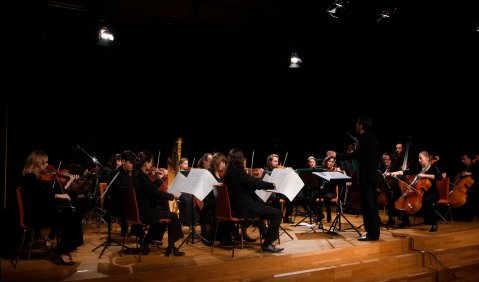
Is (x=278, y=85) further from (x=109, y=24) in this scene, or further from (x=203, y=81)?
(x=109, y=24)

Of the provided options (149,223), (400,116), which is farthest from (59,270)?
(400,116)

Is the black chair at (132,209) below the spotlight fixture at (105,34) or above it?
below

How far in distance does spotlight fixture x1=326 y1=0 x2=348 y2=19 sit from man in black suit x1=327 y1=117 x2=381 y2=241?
1.99 metres

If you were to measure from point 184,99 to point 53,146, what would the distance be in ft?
9.23

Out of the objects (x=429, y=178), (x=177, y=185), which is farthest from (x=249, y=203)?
(x=429, y=178)

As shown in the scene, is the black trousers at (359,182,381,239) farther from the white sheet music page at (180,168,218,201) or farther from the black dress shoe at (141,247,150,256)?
the black dress shoe at (141,247,150,256)

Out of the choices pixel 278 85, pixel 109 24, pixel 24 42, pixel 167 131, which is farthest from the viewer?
pixel 278 85

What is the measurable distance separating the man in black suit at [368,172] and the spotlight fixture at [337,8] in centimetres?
199

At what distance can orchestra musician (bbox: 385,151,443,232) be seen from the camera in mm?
5797

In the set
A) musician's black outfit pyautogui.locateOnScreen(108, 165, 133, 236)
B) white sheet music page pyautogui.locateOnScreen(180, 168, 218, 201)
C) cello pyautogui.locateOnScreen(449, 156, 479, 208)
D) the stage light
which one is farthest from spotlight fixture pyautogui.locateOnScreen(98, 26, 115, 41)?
cello pyautogui.locateOnScreen(449, 156, 479, 208)

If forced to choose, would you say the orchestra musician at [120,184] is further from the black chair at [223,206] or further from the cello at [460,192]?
the cello at [460,192]

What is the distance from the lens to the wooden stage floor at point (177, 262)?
143 inches

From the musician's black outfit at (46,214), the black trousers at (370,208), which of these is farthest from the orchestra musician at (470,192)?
the musician's black outfit at (46,214)

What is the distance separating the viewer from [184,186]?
178 inches
